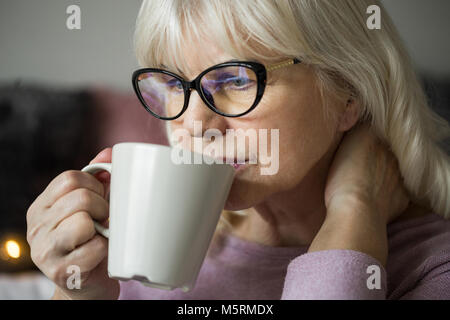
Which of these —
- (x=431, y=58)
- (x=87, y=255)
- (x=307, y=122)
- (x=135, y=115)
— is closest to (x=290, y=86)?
(x=307, y=122)

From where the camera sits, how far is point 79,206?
699 mm

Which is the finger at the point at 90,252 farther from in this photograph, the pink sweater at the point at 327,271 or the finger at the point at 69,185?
the pink sweater at the point at 327,271

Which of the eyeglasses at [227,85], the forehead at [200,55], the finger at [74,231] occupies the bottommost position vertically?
the finger at [74,231]

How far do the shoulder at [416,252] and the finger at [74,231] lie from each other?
20.2 inches

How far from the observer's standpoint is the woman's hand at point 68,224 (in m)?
0.70

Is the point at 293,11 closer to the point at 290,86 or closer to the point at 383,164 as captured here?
the point at 290,86

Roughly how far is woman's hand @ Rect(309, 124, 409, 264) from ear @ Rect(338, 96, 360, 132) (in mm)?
27

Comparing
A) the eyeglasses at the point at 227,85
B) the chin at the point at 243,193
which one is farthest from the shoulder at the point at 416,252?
the eyeglasses at the point at 227,85

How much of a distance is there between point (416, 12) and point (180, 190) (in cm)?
75

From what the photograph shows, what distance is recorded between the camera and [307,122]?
828 mm

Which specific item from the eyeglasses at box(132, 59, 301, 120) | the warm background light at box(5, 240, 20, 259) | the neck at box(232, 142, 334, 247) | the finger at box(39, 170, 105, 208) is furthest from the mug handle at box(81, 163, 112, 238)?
the warm background light at box(5, 240, 20, 259)

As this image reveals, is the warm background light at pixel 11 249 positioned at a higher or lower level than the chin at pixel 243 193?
lower

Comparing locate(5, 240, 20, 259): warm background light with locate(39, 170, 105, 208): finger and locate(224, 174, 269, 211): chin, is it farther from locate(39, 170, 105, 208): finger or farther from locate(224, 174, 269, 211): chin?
locate(224, 174, 269, 211): chin

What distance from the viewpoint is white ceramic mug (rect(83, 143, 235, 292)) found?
0.58 metres
